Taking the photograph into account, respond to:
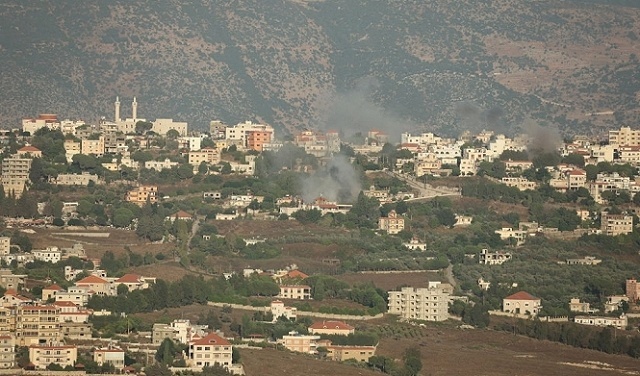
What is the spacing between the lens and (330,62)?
586ft

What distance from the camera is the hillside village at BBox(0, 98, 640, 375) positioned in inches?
3858

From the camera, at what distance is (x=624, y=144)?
146 m

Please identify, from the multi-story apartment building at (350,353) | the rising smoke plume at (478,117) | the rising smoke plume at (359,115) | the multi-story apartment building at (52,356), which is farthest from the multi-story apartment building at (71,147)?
the multi-story apartment building at (52,356)

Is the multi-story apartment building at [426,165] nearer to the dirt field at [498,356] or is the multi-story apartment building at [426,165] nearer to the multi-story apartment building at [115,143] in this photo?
the multi-story apartment building at [115,143]

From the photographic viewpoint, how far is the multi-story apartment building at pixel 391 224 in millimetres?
123062

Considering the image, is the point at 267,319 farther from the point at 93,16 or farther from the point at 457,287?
the point at 93,16

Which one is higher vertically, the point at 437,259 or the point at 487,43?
the point at 487,43

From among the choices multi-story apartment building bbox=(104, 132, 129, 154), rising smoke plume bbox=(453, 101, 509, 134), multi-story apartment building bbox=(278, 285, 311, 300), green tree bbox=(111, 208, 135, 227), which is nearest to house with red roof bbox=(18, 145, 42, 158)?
multi-story apartment building bbox=(104, 132, 129, 154)

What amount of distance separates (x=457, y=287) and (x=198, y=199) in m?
16.2

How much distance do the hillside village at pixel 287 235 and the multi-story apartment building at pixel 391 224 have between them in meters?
0.21

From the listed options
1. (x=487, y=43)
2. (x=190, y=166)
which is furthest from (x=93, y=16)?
(x=190, y=166)

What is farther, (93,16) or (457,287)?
(93,16)

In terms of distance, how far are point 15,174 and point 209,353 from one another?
110 feet

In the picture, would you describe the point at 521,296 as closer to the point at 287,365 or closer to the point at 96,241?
the point at 96,241
